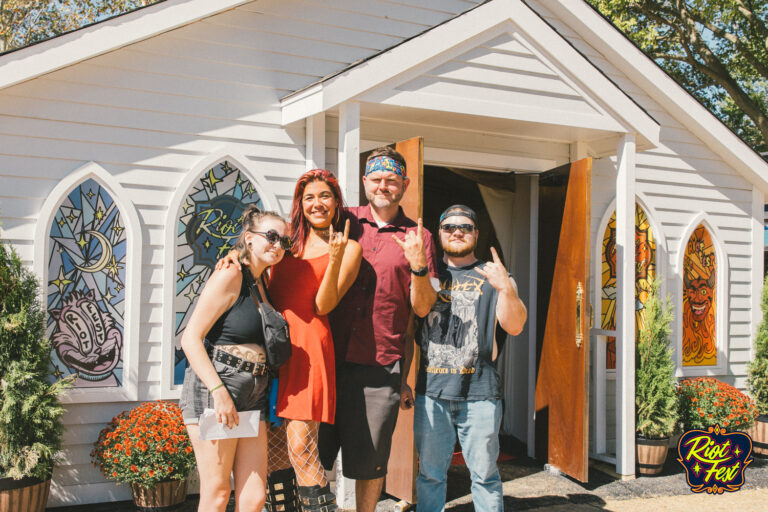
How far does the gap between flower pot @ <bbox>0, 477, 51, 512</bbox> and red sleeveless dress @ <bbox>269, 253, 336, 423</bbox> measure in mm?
2058

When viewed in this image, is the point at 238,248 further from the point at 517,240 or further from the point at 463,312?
the point at 517,240

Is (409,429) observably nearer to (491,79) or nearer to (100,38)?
(491,79)

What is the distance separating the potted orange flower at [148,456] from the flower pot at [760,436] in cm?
552

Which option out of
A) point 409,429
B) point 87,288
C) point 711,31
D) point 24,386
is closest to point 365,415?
point 409,429

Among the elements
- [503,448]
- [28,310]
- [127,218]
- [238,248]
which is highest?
[127,218]

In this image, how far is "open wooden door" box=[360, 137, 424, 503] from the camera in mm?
4789

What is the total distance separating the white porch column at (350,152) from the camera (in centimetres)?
486

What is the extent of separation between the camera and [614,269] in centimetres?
692

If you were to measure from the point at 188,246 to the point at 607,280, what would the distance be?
13.4 feet

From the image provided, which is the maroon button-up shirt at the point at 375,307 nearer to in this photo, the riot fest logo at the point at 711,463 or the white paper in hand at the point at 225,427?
the white paper in hand at the point at 225,427

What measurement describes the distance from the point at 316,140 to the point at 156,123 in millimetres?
1189

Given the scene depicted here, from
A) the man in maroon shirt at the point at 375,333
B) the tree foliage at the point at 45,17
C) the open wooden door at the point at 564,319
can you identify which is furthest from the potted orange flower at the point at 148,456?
the tree foliage at the point at 45,17

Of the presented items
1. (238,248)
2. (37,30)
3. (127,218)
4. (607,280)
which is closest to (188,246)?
(127,218)

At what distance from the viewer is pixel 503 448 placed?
7.00m
